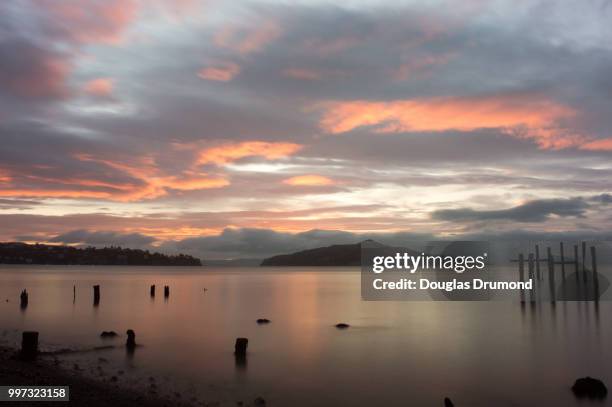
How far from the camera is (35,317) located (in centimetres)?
4294

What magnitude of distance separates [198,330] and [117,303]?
26.4 metres

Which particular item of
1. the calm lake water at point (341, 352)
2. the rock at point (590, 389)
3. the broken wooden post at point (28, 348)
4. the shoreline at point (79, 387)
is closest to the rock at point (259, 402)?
the calm lake water at point (341, 352)

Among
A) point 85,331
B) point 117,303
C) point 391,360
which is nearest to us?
point 391,360

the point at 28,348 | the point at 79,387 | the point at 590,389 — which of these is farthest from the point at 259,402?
the point at 590,389

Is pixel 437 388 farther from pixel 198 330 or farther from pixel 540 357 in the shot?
pixel 198 330

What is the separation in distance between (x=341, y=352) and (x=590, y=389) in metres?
Result: 13.0

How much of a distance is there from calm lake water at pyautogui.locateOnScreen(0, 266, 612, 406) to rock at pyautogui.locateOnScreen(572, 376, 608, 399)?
62cm

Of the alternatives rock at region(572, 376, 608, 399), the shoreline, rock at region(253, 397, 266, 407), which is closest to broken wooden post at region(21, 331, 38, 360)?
the shoreline

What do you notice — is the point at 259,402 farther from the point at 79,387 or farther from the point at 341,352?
the point at 341,352

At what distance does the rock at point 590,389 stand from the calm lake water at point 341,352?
0.62 metres

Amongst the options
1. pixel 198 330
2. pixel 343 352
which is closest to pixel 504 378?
pixel 343 352

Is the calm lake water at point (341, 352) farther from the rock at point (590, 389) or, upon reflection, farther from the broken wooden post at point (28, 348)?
the broken wooden post at point (28, 348)

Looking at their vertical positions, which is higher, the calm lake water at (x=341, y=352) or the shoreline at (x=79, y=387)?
the shoreline at (x=79, y=387)

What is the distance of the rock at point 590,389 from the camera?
19469 mm
